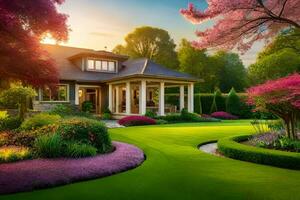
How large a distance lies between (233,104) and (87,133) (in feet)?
80.0

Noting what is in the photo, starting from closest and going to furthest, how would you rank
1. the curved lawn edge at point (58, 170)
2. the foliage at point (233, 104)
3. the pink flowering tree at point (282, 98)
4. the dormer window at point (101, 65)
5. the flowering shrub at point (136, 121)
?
the curved lawn edge at point (58, 170) → the pink flowering tree at point (282, 98) → the flowering shrub at point (136, 121) → the dormer window at point (101, 65) → the foliage at point (233, 104)

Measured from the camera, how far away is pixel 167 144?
11516mm

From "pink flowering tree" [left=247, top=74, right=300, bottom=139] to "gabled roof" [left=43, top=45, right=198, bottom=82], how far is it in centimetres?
1352

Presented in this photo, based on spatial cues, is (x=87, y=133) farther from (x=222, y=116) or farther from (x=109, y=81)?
(x=222, y=116)

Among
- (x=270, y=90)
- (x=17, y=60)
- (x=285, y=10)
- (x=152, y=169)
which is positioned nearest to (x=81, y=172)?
(x=152, y=169)

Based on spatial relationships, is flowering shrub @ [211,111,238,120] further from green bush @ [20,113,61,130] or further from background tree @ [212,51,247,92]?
background tree @ [212,51,247,92]

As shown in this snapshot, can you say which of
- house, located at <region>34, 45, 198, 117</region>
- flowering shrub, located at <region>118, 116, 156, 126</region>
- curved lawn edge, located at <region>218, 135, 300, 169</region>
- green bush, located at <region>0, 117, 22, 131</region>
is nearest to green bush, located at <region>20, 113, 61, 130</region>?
green bush, located at <region>0, 117, 22, 131</region>

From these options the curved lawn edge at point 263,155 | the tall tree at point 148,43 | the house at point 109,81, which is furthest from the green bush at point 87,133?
the tall tree at point 148,43

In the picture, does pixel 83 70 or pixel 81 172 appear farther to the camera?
pixel 83 70

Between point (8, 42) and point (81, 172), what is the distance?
340 cm

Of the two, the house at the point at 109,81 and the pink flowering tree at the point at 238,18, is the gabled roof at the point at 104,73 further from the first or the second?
the pink flowering tree at the point at 238,18

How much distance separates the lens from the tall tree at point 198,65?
49438 mm

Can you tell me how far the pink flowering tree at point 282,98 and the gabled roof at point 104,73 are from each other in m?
13.5

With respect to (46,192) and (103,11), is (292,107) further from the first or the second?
(103,11)
